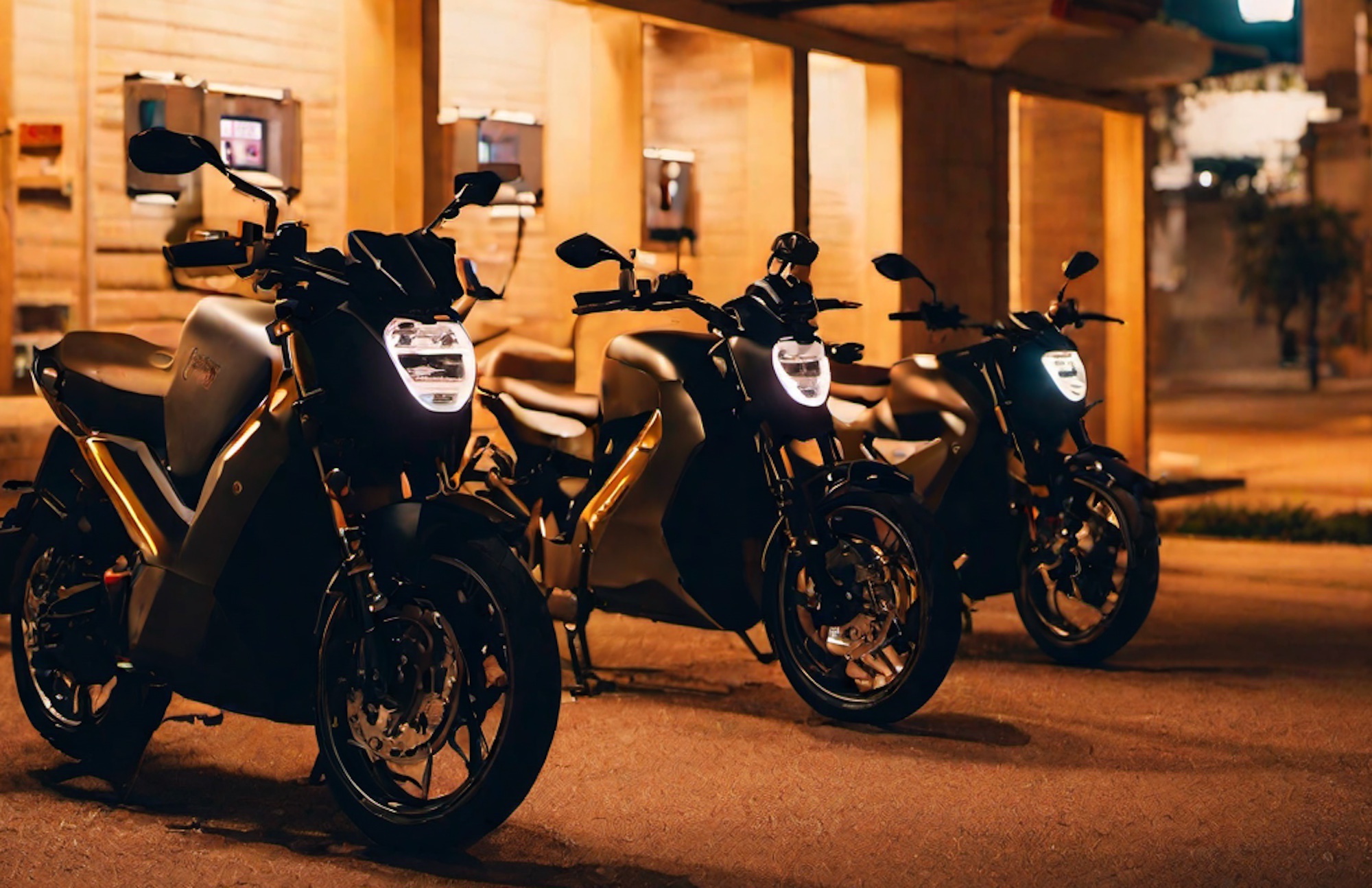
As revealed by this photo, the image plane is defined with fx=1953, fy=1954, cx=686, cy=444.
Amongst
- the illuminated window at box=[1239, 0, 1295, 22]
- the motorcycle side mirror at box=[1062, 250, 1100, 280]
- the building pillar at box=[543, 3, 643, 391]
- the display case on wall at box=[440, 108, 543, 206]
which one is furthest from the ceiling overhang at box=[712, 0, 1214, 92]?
the illuminated window at box=[1239, 0, 1295, 22]

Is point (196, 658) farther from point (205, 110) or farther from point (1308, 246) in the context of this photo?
point (1308, 246)

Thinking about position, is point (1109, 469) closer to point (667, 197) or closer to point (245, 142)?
point (245, 142)

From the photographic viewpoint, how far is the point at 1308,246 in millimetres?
40344

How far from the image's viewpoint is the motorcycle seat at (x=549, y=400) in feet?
21.4

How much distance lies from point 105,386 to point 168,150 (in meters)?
0.95

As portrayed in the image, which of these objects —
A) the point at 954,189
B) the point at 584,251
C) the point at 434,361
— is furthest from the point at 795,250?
the point at 954,189

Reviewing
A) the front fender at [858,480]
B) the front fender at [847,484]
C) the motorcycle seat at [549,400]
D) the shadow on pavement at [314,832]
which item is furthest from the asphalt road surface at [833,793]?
the motorcycle seat at [549,400]

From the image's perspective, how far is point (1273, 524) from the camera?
11.2 meters

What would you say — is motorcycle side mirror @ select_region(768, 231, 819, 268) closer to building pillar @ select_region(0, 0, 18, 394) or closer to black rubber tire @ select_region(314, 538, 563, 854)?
black rubber tire @ select_region(314, 538, 563, 854)

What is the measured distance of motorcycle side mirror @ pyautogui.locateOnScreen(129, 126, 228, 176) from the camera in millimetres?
4020

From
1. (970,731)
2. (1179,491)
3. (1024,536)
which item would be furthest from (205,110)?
(1179,491)

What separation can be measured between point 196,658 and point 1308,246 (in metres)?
38.8

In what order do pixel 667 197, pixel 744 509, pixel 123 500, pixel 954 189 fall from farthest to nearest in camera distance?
pixel 954 189
pixel 667 197
pixel 744 509
pixel 123 500

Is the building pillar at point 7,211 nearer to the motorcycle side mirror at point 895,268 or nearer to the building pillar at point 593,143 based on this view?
the building pillar at point 593,143
